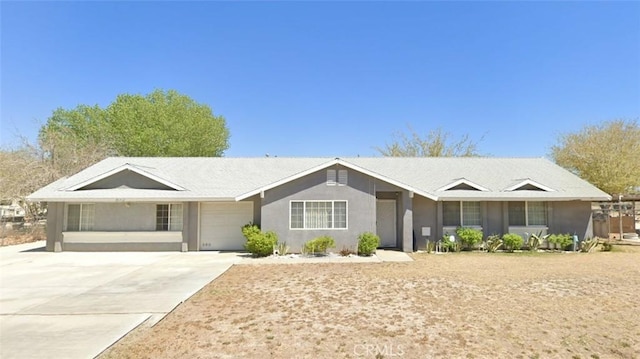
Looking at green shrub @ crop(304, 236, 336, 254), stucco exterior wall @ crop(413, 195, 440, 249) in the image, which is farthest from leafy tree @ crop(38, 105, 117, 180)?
stucco exterior wall @ crop(413, 195, 440, 249)

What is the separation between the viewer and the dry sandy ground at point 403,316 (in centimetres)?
548

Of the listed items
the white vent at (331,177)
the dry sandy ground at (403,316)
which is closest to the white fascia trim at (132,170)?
the dry sandy ground at (403,316)

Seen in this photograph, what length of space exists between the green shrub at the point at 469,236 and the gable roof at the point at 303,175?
4.99 ft

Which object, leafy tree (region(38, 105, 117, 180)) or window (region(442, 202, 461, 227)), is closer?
window (region(442, 202, 461, 227))

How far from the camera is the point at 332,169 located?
1528cm

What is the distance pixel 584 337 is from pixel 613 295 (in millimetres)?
3920

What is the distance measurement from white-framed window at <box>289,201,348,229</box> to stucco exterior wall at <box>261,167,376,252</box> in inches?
7.4

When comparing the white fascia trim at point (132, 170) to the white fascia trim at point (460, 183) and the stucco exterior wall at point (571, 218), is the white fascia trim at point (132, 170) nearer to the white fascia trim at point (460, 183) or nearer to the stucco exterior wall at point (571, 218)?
the white fascia trim at point (460, 183)

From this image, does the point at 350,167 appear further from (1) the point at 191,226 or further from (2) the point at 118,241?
(2) the point at 118,241

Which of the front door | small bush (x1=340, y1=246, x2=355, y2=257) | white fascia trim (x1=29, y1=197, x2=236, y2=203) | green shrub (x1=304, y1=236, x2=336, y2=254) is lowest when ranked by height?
small bush (x1=340, y1=246, x2=355, y2=257)

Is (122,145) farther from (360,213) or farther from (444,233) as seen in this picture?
(444,233)

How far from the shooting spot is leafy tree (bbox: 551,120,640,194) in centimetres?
2684

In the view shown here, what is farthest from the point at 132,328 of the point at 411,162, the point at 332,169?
the point at 411,162

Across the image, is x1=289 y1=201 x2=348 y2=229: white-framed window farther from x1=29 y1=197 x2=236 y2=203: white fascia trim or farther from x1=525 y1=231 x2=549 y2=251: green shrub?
x1=525 y1=231 x2=549 y2=251: green shrub
